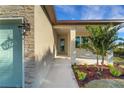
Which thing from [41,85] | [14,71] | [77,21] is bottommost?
[41,85]

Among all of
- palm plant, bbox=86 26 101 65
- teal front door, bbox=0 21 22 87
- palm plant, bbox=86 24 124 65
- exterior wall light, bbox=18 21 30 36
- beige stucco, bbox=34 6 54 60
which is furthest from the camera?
palm plant, bbox=86 26 101 65

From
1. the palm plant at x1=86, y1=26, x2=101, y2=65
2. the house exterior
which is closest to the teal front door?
the house exterior

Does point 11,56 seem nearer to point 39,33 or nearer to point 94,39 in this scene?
point 39,33

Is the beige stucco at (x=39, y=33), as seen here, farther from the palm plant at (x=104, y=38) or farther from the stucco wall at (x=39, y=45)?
the palm plant at (x=104, y=38)

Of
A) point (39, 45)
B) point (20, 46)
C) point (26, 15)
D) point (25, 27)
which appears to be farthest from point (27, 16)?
point (39, 45)

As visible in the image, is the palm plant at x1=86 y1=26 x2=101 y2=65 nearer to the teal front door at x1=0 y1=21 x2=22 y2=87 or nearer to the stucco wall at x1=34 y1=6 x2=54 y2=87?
the stucco wall at x1=34 y1=6 x2=54 y2=87

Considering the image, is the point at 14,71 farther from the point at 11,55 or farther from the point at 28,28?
the point at 28,28

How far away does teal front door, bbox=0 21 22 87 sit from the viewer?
229 inches

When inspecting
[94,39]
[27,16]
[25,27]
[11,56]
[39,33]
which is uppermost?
[27,16]

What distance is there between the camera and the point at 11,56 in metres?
5.86

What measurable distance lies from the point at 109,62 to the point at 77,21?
3.98 meters

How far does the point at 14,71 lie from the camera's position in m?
5.86
